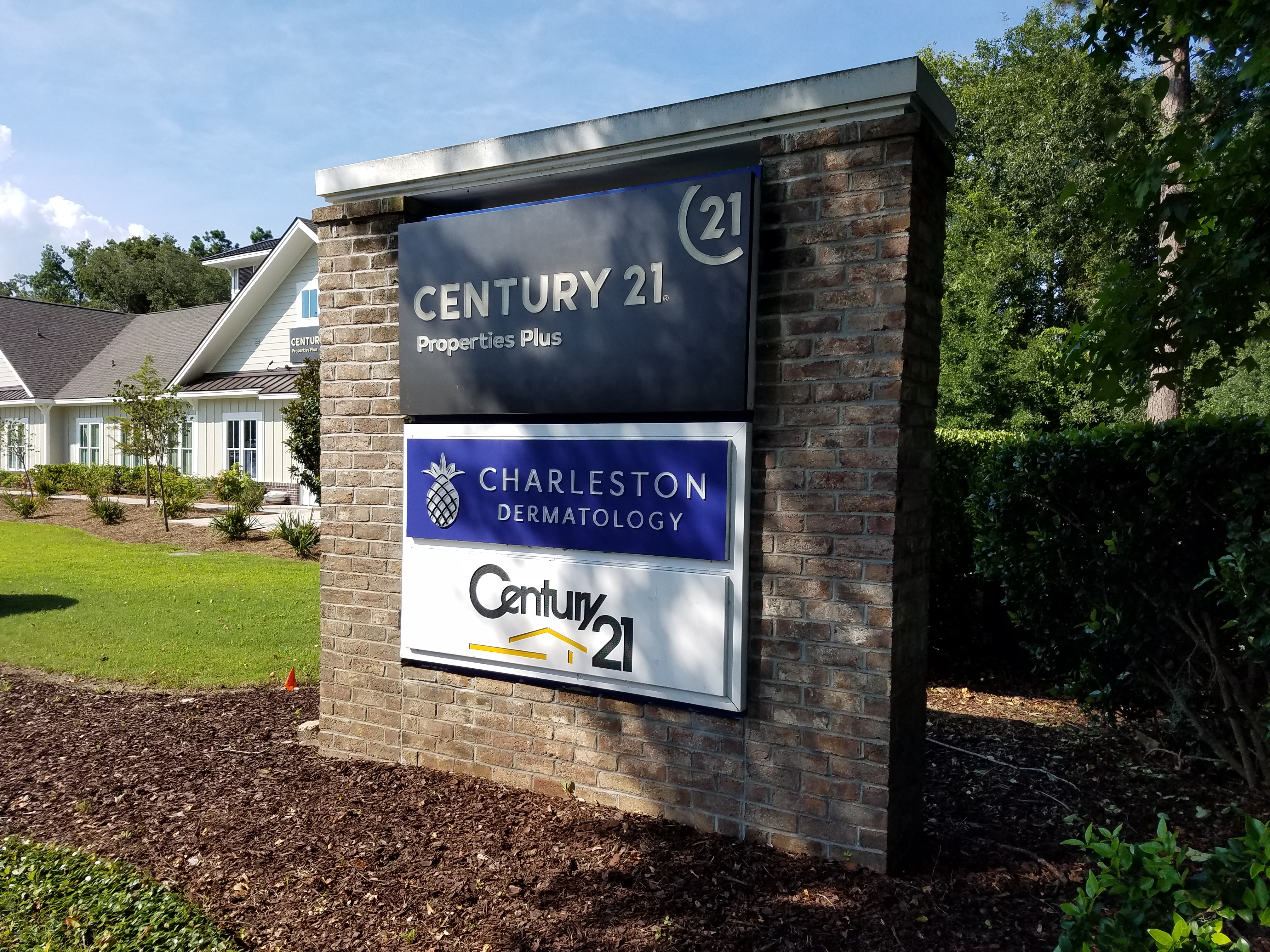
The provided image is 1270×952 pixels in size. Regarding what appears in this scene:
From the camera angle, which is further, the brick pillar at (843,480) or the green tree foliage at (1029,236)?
the green tree foliage at (1029,236)

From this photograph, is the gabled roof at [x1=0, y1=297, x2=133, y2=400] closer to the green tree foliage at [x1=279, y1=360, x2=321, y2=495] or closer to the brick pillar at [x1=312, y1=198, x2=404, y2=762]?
the green tree foliage at [x1=279, y1=360, x2=321, y2=495]

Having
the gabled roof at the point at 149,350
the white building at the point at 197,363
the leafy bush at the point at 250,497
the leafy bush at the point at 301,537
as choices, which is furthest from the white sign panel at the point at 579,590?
the gabled roof at the point at 149,350

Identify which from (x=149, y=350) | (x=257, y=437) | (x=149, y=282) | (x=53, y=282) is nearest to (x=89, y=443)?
(x=149, y=350)

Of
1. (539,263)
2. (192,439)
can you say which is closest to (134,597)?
(539,263)

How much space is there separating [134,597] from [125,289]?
50.5 m

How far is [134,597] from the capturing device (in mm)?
10438

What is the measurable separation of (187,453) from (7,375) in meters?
11.0

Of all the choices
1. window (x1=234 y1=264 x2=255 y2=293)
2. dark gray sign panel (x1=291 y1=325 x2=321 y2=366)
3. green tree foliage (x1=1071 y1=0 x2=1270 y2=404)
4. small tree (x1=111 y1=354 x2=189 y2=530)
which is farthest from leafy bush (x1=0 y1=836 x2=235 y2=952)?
window (x1=234 y1=264 x2=255 y2=293)

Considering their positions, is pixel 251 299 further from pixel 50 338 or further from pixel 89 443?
pixel 50 338

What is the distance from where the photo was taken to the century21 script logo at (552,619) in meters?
3.91

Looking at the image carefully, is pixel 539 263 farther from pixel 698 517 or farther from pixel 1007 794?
pixel 1007 794

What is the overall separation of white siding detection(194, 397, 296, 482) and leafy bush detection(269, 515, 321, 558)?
24.4ft

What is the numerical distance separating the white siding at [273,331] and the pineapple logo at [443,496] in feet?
63.6

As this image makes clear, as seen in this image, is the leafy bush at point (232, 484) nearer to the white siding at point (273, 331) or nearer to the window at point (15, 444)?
the white siding at point (273, 331)
